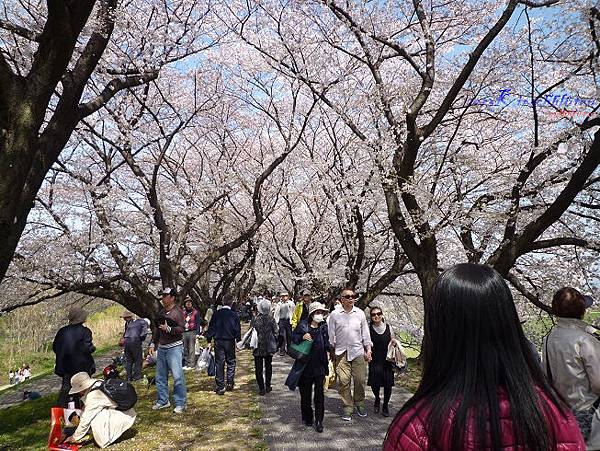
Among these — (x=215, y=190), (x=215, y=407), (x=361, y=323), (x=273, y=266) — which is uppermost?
(x=215, y=190)

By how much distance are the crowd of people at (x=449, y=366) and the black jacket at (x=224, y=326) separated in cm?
2

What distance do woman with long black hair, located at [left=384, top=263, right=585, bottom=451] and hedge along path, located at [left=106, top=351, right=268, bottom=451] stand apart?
4.45m

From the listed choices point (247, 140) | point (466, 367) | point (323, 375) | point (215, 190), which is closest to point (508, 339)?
point (466, 367)

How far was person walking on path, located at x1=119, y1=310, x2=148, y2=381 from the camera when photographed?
31.1 ft

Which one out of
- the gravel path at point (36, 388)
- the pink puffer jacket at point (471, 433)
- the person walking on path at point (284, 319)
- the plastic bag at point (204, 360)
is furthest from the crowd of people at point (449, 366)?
the gravel path at point (36, 388)

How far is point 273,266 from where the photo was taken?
27.0 metres

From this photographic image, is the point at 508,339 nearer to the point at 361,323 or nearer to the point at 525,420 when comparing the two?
the point at 525,420

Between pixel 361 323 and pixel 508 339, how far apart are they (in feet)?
15.8

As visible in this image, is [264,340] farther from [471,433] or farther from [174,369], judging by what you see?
[471,433]

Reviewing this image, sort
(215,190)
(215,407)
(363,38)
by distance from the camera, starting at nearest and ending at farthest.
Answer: (215,407) → (363,38) → (215,190)

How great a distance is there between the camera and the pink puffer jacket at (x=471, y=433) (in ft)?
4.07

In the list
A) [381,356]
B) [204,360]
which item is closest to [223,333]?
[381,356]

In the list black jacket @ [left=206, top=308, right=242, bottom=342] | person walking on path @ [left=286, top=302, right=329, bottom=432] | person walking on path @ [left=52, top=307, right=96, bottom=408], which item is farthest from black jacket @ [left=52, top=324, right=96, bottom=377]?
person walking on path @ [left=286, top=302, right=329, bottom=432]

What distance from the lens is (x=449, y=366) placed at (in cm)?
138
